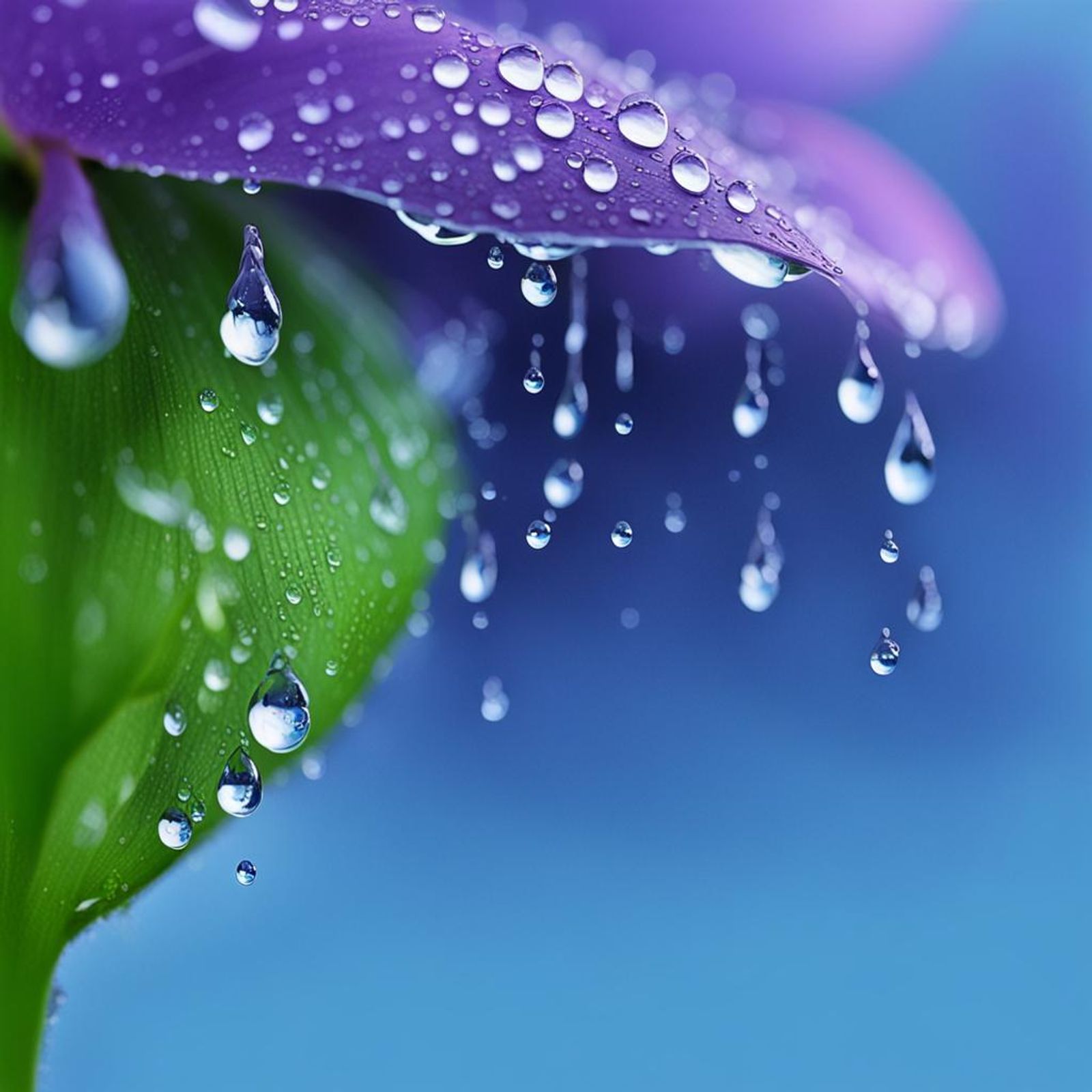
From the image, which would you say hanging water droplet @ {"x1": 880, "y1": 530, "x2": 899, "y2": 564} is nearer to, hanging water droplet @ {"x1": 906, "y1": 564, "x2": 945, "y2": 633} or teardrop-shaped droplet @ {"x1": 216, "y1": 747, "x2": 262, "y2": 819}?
hanging water droplet @ {"x1": 906, "y1": 564, "x2": 945, "y2": 633}

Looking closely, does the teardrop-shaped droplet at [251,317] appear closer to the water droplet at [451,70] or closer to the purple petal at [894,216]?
the water droplet at [451,70]

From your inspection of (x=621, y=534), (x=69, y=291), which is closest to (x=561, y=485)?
(x=621, y=534)

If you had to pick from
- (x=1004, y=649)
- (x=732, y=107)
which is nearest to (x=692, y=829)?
(x=1004, y=649)

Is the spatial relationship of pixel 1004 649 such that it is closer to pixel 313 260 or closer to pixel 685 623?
pixel 685 623

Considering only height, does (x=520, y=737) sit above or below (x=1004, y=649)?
below

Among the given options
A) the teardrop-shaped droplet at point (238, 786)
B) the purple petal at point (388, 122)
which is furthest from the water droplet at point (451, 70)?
the teardrop-shaped droplet at point (238, 786)

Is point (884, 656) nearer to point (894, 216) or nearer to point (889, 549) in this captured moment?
point (889, 549)
